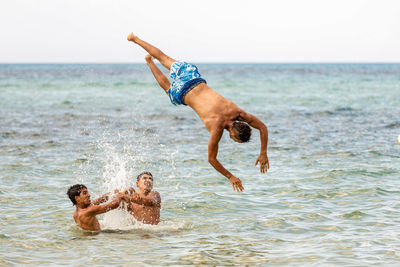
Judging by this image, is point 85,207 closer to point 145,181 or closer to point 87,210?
point 87,210

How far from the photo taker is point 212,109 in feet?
27.0

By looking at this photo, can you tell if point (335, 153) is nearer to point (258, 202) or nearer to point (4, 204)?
point (258, 202)

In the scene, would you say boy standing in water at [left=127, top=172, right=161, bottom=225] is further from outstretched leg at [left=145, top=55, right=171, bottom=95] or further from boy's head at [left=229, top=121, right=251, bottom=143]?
boy's head at [left=229, top=121, right=251, bottom=143]

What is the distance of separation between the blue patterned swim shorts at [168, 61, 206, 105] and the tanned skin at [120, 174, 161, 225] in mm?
1458

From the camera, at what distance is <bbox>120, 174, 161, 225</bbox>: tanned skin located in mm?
9289

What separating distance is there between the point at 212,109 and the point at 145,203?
2.13 meters

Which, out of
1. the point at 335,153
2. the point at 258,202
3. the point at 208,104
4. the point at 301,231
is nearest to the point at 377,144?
the point at 335,153

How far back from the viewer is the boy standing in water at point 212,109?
8109 millimetres

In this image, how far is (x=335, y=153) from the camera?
16297mm

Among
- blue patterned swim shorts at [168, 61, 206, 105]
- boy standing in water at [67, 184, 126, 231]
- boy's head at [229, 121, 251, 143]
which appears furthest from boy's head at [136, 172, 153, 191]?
boy's head at [229, 121, 251, 143]

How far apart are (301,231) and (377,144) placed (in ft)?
31.3

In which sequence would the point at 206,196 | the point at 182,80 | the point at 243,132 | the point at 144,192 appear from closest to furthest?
the point at 243,132, the point at 182,80, the point at 144,192, the point at 206,196
